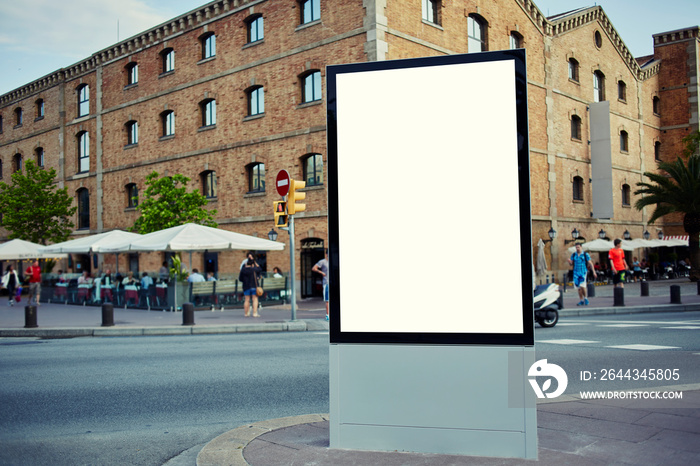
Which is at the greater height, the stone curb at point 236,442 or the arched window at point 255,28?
the arched window at point 255,28

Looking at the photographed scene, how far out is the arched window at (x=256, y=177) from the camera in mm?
25750

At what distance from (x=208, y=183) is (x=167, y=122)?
443cm

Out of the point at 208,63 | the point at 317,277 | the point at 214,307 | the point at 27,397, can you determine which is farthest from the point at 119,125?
the point at 27,397

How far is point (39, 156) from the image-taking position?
38.9 meters

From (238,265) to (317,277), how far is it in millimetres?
3652

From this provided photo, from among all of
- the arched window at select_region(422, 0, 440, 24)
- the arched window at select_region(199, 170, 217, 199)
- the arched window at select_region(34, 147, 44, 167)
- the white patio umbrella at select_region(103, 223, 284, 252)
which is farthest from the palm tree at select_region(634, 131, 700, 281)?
the arched window at select_region(34, 147, 44, 167)

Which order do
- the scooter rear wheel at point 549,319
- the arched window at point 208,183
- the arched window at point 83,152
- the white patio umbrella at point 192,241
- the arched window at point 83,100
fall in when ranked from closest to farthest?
the scooter rear wheel at point 549,319
the white patio umbrella at point 192,241
the arched window at point 208,183
the arched window at point 83,100
the arched window at point 83,152

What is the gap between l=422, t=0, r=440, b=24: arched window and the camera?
78.6 ft

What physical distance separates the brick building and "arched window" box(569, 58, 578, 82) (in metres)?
0.08

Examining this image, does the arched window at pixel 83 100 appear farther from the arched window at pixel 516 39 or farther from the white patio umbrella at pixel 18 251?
the arched window at pixel 516 39

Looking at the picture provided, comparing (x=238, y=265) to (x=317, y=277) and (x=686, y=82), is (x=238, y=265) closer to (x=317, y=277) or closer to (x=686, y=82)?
(x=317, y=277)

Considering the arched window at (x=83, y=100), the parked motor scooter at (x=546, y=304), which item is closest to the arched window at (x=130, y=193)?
the arched window at (x=83, y=100)

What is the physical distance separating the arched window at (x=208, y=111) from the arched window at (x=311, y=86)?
5.53 metres

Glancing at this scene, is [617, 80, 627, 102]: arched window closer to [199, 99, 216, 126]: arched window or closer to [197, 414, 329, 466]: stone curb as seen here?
Result: [199, 99, 216, 126]: arched window
